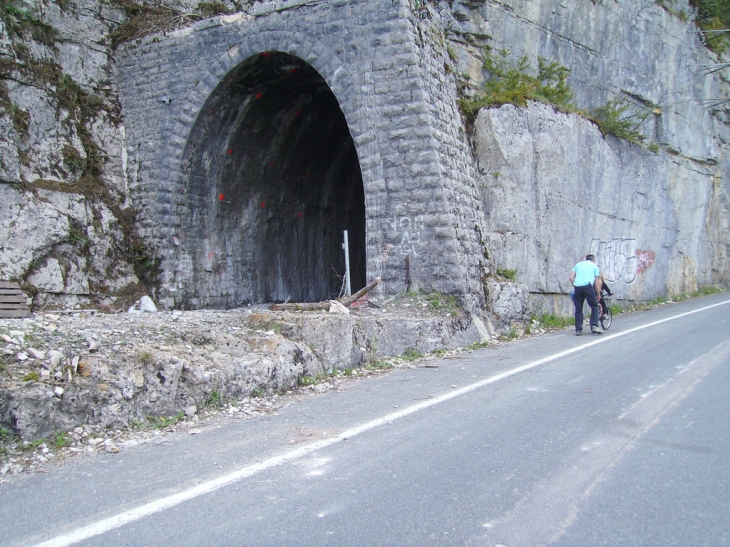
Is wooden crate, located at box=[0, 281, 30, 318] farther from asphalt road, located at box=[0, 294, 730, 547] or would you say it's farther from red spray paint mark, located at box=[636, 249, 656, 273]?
red spray paint mark, located at box=[636, 249, 656, 273]

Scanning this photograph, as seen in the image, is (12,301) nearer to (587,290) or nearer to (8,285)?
(8,285)

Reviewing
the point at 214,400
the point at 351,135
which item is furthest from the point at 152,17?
the point at 214,400

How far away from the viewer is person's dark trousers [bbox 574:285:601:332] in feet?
36.1

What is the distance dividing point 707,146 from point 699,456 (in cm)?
2284

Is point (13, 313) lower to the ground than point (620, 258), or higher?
lower

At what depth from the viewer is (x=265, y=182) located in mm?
14141

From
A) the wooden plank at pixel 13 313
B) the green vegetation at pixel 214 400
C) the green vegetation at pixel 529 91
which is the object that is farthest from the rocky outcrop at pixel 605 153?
the wooden plank at pixel 13 313

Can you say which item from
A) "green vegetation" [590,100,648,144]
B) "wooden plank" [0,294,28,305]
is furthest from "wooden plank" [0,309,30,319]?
"green vegetation" [590,100,648,144]

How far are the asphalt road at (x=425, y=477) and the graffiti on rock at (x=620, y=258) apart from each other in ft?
34.4

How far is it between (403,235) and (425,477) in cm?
678

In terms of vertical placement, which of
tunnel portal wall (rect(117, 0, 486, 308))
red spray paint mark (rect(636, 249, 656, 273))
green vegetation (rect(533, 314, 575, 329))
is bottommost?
green vegetation (rect(533, 314, 575, 329))

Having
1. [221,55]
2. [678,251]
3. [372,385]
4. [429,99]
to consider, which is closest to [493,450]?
[372,385]

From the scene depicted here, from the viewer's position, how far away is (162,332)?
6836 mm

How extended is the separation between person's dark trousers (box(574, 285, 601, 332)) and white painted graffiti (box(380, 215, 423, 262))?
3.47m
